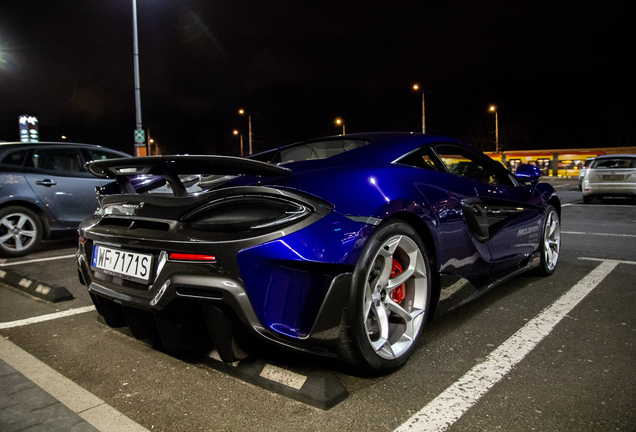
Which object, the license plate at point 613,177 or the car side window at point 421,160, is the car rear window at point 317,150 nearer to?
the car side window at point 421,160

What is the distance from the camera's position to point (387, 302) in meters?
2.37

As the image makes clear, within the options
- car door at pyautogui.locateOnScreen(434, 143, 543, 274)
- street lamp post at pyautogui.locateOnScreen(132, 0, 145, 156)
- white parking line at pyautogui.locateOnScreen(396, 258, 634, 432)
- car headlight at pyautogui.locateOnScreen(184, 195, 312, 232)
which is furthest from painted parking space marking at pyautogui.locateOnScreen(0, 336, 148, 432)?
street lamp post at pyautogui.locateOnScreen(132, 0, 145, 156)

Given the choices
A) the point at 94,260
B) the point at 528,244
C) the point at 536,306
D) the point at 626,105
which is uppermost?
the point at 626,105

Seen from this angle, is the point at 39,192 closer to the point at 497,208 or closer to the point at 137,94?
the point at 497,208

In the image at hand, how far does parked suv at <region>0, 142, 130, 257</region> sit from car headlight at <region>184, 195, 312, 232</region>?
4872 mm

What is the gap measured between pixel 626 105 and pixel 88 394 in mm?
63773

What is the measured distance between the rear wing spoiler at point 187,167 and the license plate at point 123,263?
36 cm

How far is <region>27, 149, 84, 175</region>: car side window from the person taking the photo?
6074 millimetres

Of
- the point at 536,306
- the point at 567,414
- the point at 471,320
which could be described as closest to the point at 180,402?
the point at 567,414

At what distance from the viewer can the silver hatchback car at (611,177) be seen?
477 inches

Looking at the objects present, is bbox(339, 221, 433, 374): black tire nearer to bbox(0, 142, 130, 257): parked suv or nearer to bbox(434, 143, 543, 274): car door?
bbox(434, 143, 543, 274): car door

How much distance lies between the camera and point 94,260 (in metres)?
2.50

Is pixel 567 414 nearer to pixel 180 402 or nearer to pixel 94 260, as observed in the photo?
pixel 180 402

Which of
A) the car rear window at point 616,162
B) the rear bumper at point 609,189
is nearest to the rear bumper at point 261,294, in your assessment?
the rear bumper at point 609,189
